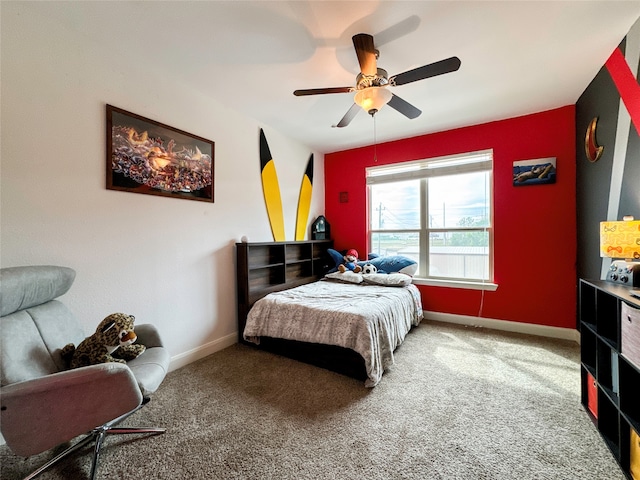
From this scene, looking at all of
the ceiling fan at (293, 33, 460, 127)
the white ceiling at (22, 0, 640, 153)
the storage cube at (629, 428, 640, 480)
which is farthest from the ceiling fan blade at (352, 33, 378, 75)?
the storage cube at (629, 428, 640, 480)

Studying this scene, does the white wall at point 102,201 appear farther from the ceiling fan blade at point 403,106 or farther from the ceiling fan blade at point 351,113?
the ceiling fan blade at point 403,106

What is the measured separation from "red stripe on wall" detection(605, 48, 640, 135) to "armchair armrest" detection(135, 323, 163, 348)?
146 inches

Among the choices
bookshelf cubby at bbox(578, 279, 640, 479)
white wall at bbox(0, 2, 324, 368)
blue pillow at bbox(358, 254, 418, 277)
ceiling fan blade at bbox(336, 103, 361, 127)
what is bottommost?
bookshelf cubby at bbox(578, 279, 640, 479)

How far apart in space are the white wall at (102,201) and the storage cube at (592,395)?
3.03 metres

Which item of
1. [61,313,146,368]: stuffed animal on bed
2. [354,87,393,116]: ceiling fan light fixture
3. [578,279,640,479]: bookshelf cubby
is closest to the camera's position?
[578,279,640,479]: bookshelf cubby

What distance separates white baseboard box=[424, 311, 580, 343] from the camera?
9.45 ft

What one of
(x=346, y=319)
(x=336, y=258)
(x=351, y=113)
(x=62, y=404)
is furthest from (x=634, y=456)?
(x=336, y=258)

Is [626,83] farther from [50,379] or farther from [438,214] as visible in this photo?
[50,379]

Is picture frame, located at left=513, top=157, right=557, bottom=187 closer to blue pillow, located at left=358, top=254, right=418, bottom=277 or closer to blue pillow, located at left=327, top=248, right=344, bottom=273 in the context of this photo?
blue pillow, located at left=358, top=254, right=418, bottom=277

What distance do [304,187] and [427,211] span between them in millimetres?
1923

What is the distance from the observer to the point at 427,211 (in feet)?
12.3

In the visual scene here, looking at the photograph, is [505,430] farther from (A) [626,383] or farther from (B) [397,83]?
(B) [397,83]

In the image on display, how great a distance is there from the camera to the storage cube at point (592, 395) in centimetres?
159

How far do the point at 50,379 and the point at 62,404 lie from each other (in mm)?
132
